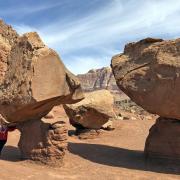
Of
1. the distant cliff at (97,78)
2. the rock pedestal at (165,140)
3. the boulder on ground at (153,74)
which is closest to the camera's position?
the boulder on ground at (153,74)

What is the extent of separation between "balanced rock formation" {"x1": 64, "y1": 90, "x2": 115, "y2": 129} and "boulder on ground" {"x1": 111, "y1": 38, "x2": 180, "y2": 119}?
4.21 metres

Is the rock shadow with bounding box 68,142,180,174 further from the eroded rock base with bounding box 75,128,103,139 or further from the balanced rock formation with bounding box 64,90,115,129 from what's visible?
the eroded rock base with bounding box 75,128,103,139

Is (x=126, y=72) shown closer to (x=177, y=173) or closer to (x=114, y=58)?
(x=114, y=58)

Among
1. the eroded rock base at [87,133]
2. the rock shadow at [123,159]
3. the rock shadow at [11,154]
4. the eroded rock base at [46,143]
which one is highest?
the eroded rock base at [46,143]

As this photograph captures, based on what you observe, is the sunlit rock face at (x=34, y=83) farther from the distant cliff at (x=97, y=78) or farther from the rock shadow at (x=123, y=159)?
the distant cliff at (x=97, y=78)

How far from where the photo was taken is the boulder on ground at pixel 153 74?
10508 mm

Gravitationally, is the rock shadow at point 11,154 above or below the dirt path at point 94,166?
above

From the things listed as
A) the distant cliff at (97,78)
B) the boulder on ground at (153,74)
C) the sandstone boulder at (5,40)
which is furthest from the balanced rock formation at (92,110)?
the distant cliff at (97,78)

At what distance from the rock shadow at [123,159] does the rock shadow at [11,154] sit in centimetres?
188

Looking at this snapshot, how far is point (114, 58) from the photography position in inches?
480

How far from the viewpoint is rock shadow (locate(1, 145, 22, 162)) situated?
10586 mm

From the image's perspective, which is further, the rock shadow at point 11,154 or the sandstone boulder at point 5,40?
the sandstone boulder at point 5,40

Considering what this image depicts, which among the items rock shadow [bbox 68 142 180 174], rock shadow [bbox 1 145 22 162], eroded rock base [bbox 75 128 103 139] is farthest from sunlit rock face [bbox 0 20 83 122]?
eroded rock base [bbox 75 128 103 139]

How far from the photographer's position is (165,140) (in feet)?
36.8
